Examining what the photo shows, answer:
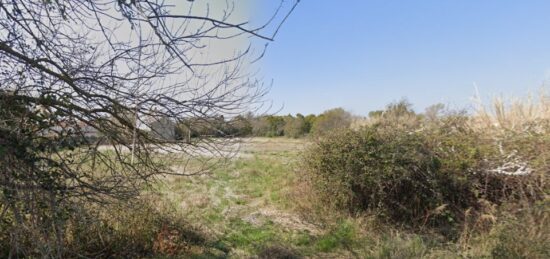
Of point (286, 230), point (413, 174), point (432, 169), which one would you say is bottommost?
point (286, 230)

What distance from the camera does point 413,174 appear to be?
24.9ft

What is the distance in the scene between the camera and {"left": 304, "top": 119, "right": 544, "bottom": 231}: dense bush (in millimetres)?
7293

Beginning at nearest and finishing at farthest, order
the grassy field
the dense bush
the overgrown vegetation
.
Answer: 1. the grassy field
2. the overgrown vegetation
3. the dense bush

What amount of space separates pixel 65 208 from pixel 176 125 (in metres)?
1.45

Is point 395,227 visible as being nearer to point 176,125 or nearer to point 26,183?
point 176,125

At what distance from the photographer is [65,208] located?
2990 mm

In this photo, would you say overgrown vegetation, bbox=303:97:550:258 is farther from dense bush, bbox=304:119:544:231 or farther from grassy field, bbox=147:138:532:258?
grassy field, bbox=147:138:532:258

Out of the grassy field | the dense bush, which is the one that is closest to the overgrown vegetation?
the dense bush

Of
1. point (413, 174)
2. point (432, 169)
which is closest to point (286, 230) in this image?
point (413, 174)

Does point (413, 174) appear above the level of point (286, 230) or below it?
above

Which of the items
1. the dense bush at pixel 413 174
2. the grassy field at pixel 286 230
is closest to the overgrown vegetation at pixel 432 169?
the dense bush at pixel 413 174

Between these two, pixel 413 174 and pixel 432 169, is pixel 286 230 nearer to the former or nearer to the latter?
pixel 413 174

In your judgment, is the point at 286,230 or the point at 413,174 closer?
the point at 286,230

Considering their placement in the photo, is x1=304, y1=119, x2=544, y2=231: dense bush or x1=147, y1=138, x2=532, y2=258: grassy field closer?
x1=147, y1=138, x2=532, y2=258: grassy field
